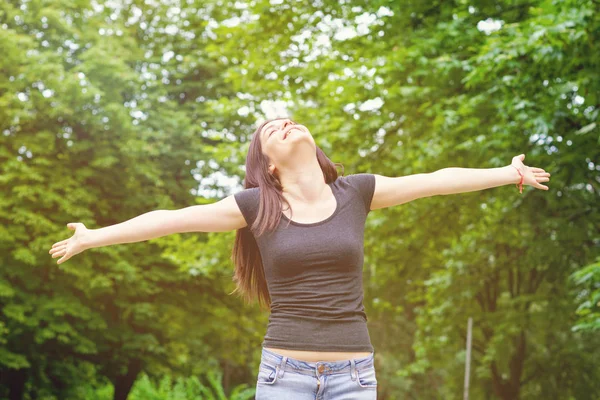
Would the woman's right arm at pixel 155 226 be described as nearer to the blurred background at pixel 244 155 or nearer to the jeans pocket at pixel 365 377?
the jeans pocket at pixel 365 377

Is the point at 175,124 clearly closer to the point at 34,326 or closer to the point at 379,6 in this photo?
the point at 34,326

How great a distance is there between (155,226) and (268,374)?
0.69 metres

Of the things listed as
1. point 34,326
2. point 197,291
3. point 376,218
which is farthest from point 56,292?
point 376,218

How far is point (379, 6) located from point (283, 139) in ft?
25.7

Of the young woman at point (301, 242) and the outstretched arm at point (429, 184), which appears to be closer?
the young woman at point (301, 242)

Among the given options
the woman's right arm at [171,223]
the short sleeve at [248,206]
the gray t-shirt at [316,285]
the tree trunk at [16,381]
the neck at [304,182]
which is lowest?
the gray t-shirt at [316,285]

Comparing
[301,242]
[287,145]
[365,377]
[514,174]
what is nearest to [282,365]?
[365,377]

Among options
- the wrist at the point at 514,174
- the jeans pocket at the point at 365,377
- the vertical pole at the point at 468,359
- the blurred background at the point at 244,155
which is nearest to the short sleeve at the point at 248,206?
the jeans pocket at the point at 365,377

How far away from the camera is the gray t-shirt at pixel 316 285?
105 inches

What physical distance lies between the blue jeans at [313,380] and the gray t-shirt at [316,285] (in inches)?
2.2

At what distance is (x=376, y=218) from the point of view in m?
13.1

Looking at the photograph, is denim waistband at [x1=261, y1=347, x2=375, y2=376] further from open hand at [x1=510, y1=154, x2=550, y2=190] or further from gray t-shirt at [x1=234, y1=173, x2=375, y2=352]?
open hand at [x1=510, y1=154, x2=550, y2=190]

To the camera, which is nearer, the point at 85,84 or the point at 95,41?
the point at 85,84

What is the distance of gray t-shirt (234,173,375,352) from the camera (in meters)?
2.67
